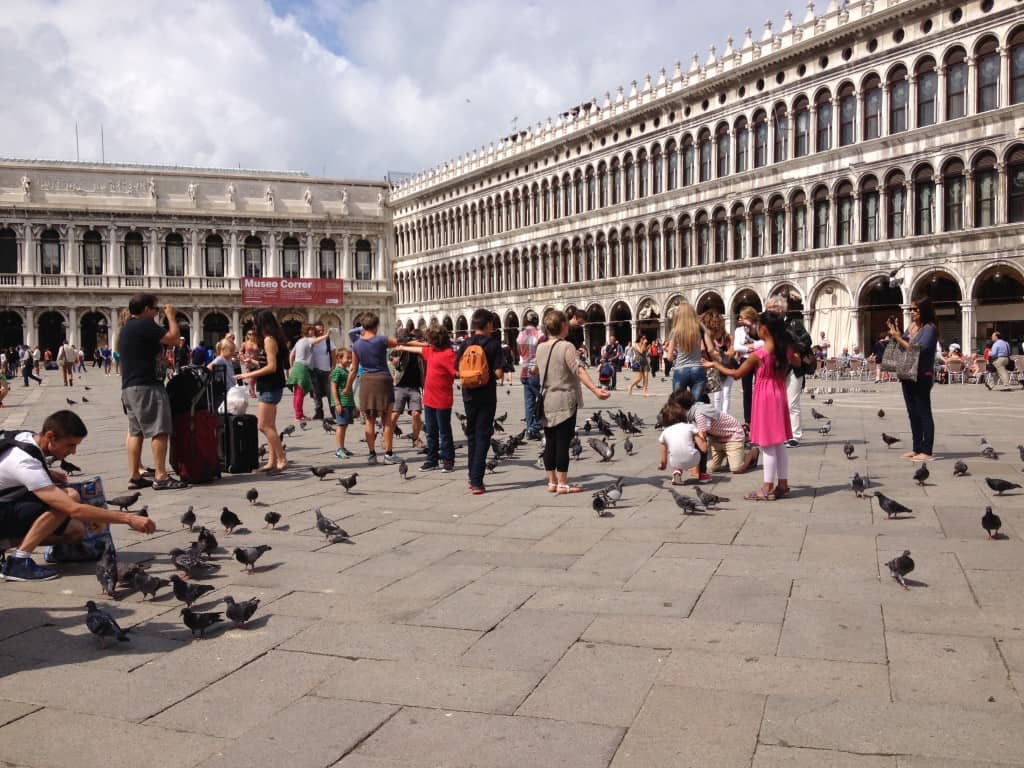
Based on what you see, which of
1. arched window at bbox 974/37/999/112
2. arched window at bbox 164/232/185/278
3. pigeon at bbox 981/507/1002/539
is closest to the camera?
pigeon at bbox 981/507/1002/539

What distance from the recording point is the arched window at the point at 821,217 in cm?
3546

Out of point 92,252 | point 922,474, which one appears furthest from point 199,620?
point 92,252

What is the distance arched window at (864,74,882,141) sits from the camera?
33.3m

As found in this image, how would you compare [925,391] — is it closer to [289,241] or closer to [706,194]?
[706,194]

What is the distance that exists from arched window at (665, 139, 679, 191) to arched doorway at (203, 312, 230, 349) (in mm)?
37499

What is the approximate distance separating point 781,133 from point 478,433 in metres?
32.3

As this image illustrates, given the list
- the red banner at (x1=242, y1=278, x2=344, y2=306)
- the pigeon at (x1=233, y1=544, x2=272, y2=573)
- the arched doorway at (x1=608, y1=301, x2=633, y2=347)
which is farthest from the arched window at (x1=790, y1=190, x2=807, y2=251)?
the red banner at (x1=242, y1=278, x2=344, y2=306)

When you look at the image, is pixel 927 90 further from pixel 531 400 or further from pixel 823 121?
pixel 531 400

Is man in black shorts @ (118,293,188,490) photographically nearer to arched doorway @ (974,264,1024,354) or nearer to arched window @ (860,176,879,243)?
arched doorway @ (974,264,1024,354)

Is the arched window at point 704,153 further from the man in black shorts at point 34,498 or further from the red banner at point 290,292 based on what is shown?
the man in black shorts at point 34,498

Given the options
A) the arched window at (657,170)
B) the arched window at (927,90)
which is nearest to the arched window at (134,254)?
the arched window at (657,170)

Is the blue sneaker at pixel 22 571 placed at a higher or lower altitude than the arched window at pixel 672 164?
lower

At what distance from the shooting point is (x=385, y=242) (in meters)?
70.6

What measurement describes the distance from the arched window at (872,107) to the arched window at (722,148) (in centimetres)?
657
